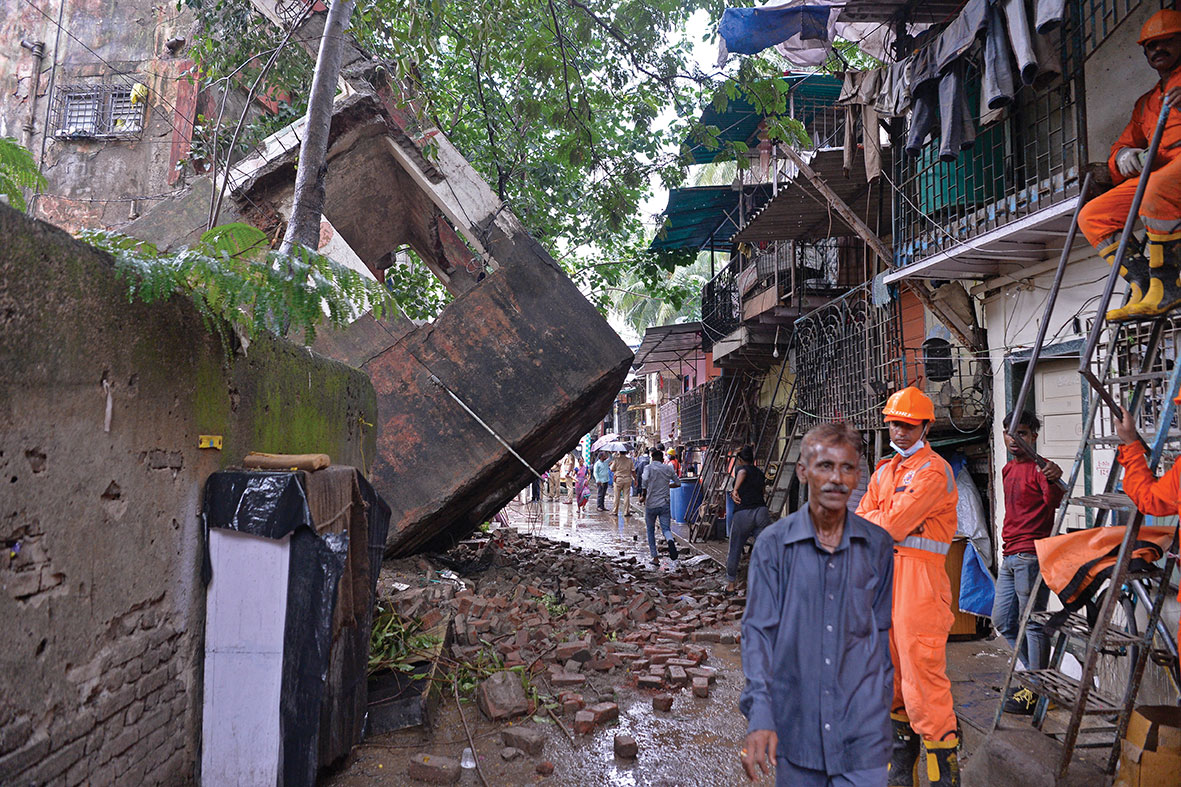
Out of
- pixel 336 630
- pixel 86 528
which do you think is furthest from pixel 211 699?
pixel 86 528

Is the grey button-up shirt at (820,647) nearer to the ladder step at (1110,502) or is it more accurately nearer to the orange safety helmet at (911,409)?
the orange safety helmet at (911,409)

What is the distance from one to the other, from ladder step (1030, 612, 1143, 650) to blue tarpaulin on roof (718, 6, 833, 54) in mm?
6853

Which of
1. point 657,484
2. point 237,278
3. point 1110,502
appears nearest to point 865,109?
point 1110,502

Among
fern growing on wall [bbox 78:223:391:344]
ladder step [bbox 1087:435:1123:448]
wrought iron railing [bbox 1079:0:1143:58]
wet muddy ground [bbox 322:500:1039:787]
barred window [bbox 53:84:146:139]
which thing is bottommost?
wet muddy ground [bbox 322:500:1039:787]

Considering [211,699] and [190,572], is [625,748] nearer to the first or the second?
[211,699]

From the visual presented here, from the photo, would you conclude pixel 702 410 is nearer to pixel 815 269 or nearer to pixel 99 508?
pixel 815 269

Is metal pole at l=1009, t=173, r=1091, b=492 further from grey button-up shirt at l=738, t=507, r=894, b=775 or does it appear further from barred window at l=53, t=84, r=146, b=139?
barred window at l=53, t=84, r=146, b=139

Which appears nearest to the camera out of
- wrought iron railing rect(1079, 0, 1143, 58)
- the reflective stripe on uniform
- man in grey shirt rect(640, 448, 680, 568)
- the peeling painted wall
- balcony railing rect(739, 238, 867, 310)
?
the reflective stripe on uniform

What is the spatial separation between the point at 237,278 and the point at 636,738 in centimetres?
381

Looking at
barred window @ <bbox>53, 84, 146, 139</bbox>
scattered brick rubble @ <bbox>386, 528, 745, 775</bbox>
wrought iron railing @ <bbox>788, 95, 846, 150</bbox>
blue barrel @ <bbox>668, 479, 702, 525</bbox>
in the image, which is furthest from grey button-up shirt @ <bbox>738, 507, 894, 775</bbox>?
barred window @ <bbox>53, 84, 146, 139</bbox>

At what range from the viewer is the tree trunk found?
5.32 meters

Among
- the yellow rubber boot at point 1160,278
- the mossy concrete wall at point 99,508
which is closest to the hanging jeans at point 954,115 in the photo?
the yellow rubber boot at point 1160,278

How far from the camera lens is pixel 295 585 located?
11.9 ft

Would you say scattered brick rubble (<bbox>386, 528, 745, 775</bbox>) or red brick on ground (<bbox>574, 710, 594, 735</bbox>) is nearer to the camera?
red brick on ground (<bbox>574, 710, 594, 735</bbox>)
